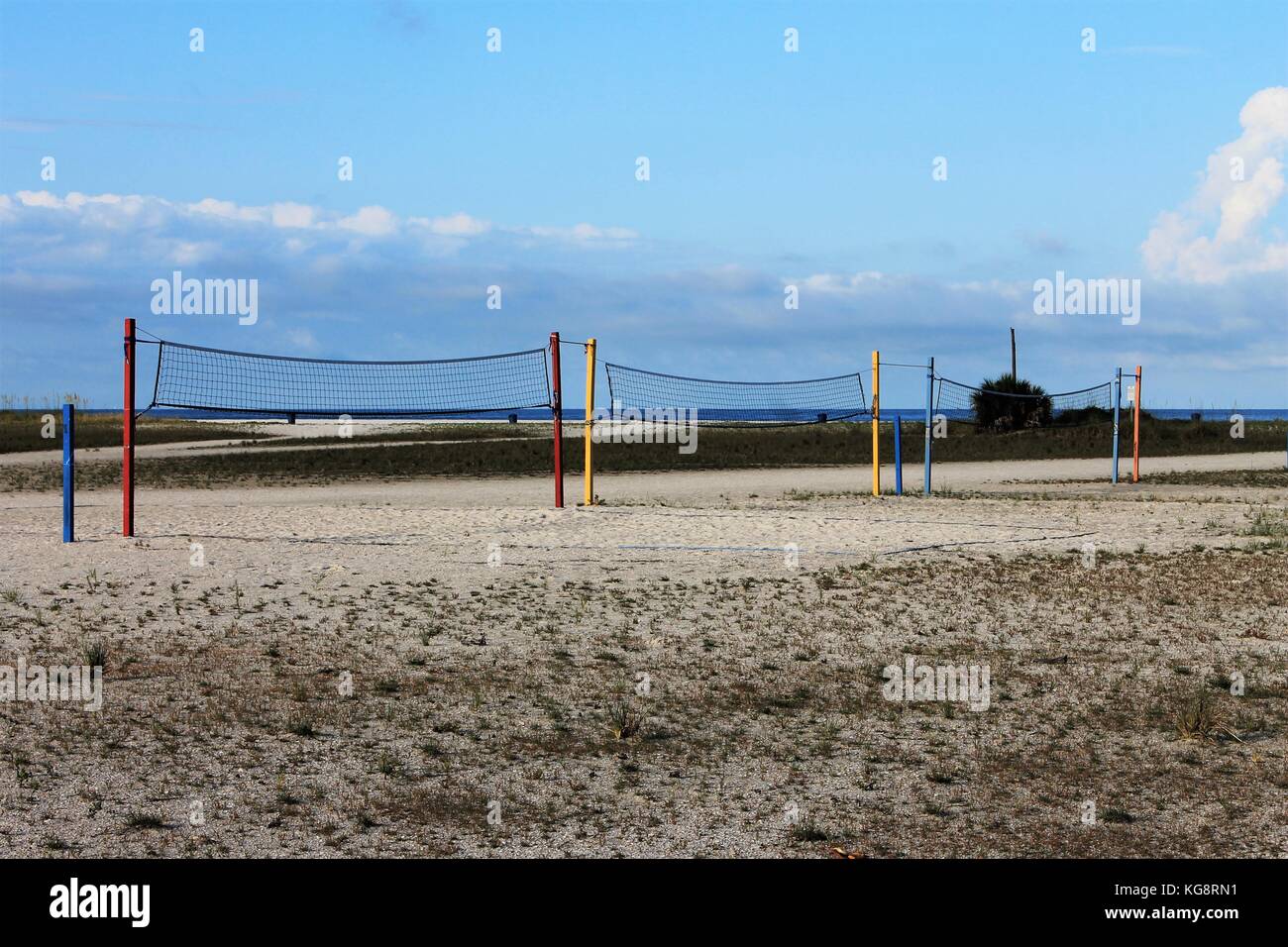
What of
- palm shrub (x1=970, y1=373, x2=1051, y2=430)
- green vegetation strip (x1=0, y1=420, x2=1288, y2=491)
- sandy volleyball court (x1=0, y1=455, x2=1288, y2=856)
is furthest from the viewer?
palm shrub (x1=970, y1=373, x2=1051, y2=430)

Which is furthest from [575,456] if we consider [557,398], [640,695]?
[640,695]

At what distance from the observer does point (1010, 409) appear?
48281 millimetres

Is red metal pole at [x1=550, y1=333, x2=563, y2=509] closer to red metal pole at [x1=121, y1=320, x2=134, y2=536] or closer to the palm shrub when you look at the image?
red metal pole at [x1=121, y1=320, x2=134, y2=536]

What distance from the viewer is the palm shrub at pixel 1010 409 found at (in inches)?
1849

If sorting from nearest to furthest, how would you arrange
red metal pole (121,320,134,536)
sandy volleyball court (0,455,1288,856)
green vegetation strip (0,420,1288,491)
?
sandy volleyball court (0,455,1288,856)
red metal pole (121,320,134,536)
green vegetation strip (0,420,1288,491)

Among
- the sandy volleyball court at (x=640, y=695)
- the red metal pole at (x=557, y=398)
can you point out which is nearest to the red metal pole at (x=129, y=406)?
the sandy volleyball court at (x=640, y=695)

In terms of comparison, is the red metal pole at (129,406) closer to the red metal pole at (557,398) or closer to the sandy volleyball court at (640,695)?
the sandy volleyball court at (640,695)

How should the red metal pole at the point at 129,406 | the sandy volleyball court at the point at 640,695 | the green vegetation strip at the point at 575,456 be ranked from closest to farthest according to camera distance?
the sandy volleyball court at the point at 640,695, the red metal pole at the point at 129,406, the green vegetation strip at the point at 575,456

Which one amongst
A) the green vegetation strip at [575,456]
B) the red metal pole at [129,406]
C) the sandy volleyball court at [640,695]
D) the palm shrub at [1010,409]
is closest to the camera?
the sandy volleyball court at [640,695]

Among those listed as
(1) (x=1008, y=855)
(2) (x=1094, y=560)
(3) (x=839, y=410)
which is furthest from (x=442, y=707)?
(3) (x=839, y=410)

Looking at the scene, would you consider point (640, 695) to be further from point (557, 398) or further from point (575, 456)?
point (575, 456)

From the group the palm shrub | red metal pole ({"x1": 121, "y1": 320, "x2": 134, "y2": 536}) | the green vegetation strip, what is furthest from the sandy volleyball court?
the palm shrub

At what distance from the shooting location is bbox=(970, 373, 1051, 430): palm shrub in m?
47.0
